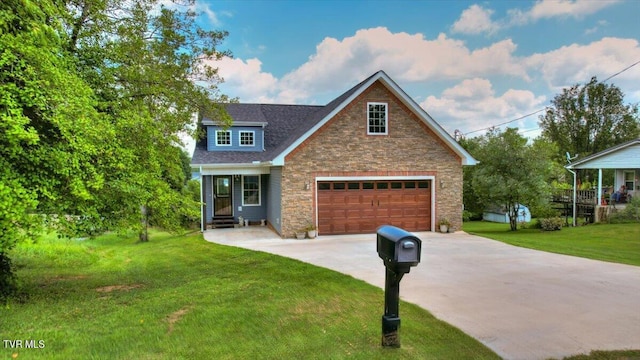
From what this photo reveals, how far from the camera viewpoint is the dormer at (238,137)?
60.1ft

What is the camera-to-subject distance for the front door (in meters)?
17.5

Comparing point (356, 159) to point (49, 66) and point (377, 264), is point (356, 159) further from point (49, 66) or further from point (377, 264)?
point (49, 66)

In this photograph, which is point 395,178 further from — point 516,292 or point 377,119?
point 516,292

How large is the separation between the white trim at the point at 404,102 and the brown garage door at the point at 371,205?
181 cm

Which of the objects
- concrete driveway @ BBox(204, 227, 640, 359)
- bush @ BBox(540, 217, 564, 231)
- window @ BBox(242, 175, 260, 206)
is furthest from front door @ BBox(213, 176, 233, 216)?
bush @ BBox(540, 217, 564, 231)

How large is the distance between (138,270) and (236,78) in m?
14.5

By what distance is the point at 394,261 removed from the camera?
146 inches

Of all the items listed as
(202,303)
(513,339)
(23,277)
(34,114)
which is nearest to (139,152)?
(34,114)

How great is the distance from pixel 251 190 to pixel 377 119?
735 cm

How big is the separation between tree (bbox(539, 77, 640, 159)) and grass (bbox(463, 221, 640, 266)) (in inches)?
664

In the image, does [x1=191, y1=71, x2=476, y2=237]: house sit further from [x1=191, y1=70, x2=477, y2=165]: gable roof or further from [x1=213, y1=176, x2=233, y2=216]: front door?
[x1=213, y1=176, x2=233, y2=216]: front door

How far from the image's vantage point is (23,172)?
4.81 meters

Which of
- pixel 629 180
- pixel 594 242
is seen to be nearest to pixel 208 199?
pixel 594 242

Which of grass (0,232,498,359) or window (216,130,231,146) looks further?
window (216,130,231,146)
